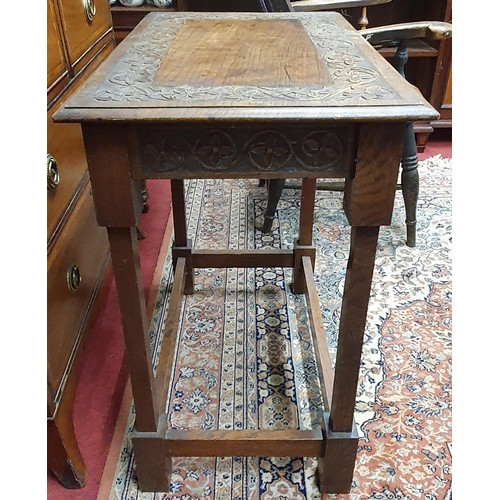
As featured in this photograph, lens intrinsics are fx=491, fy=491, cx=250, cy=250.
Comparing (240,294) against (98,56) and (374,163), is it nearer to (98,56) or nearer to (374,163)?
(98,56)

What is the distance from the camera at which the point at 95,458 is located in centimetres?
103

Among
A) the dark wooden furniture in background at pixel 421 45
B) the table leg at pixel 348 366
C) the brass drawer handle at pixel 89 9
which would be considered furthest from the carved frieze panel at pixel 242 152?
the dark wooden furniture in background at pixel 421 45

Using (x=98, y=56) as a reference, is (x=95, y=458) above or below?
below

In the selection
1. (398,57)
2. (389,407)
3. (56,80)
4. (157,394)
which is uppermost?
(56,80)

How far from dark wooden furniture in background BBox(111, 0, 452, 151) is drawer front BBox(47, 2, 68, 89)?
111 centimetres

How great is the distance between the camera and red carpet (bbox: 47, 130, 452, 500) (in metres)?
1.00

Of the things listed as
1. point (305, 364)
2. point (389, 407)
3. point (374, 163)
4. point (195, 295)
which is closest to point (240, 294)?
point (195, 295)

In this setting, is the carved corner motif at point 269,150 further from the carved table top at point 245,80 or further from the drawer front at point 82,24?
the drawer front at point 82,24

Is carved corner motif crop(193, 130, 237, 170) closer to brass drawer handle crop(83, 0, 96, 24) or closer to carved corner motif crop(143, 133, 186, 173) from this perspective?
carved corner motif crop(143, 133, 186, 173)

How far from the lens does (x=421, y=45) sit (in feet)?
7.46

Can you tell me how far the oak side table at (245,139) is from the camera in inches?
25.0

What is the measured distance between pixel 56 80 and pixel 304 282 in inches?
32.6

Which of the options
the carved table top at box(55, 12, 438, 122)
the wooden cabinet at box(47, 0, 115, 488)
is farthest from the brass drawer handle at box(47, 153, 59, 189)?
the carved table top at box(55, 12, 438, 122)

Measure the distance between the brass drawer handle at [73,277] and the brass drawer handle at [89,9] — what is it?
636 mm
